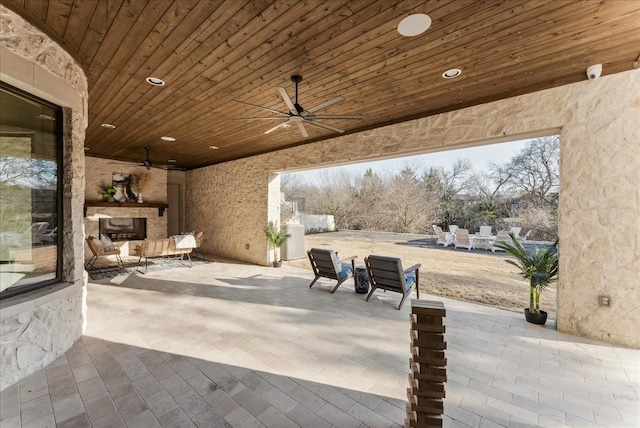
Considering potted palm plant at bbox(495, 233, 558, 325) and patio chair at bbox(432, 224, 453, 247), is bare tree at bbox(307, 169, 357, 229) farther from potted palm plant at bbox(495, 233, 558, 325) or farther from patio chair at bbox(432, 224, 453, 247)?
potted palm plant at bbox(495, 233, 558, 325)

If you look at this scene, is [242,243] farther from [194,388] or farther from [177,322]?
[194,388]

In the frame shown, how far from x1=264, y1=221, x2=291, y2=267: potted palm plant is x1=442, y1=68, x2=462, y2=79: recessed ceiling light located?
512 cm

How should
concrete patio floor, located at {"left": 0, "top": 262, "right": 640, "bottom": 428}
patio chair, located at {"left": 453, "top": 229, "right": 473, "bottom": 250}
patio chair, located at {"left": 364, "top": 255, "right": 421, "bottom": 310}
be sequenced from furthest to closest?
patio chair, located at {"left": 453, "top": 229, "right": 473, "bottom": 250} < patio chair, located at {"left": 364, "top": 255, "right": 421, "bottom": 310} < concrete patio floor, located at {"left": 0, "top": 262, "right": 640, "bottom": 428}

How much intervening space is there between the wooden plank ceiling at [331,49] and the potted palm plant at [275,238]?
137 inches

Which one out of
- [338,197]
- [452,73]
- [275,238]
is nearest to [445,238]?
[275,238]

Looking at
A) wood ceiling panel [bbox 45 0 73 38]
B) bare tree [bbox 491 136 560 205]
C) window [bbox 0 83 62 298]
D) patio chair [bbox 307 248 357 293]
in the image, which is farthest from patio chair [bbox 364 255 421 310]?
bare tree [bbox 491 136 560 205]

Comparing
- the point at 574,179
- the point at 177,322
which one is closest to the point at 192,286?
the point at 177,322

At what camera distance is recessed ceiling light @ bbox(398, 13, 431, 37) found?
2.21 m

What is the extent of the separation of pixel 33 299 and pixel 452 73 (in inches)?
185

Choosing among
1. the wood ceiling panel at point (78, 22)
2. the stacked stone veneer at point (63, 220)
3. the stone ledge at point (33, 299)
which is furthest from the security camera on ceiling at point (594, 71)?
the stone ledge at point (33, 299)

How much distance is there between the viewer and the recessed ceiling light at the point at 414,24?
2211 millimetres

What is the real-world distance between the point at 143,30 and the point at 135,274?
5.27m

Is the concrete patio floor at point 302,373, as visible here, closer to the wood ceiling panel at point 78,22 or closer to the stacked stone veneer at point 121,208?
the wood ceiling panel at point 78,22

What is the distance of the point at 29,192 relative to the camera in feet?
8.45
